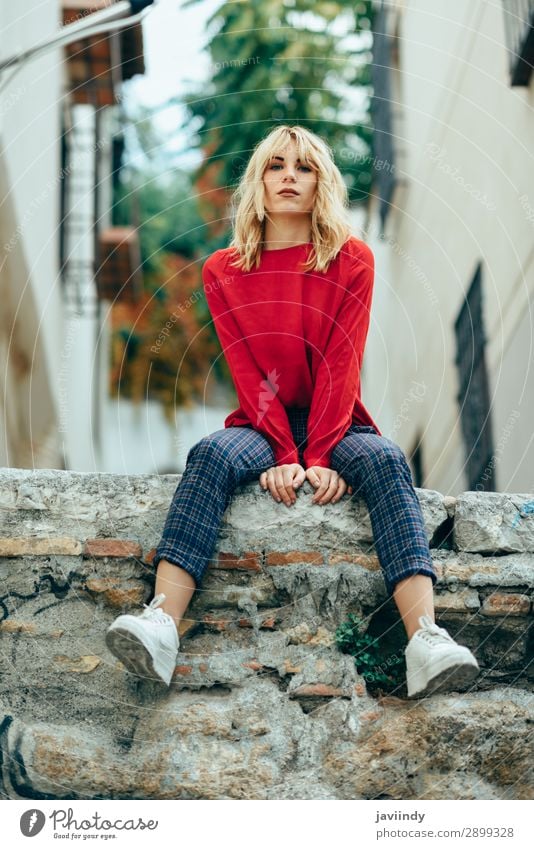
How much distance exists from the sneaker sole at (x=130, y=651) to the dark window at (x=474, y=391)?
130 inches

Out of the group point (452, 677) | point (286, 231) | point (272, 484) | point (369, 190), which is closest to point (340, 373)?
point (272, 484)

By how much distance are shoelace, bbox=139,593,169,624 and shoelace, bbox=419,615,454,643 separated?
0.66 metres

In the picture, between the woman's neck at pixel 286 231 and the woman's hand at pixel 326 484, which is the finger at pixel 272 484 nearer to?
the woman's hand at pixel 326 484

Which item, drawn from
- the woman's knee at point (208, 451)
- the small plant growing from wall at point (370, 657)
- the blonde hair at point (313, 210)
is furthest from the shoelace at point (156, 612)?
the blonde hair at point (313, 210)

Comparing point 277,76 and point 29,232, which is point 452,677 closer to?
point 29,232

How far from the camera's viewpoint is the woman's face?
10.8ft

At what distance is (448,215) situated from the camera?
6805mm

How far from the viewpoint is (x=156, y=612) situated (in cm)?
271

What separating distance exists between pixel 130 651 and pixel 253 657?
419 mm

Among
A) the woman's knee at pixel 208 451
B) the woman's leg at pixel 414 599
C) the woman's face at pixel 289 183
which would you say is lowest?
the woman's leg at pixel 414 599

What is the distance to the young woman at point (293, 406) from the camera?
2.74 m

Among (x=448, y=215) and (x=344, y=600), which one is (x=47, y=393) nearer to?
(x=448, y=215)

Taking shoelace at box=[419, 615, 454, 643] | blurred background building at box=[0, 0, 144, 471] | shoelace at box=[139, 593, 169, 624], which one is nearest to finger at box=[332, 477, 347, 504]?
shoelace at box=[419, 615, 454, 643]

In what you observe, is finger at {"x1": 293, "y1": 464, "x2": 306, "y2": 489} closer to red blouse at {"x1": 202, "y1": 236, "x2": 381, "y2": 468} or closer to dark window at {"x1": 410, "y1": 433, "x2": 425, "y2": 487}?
red blouse at {"x1": 202, "y1": 236, "x2": 381, "y2": 468}
